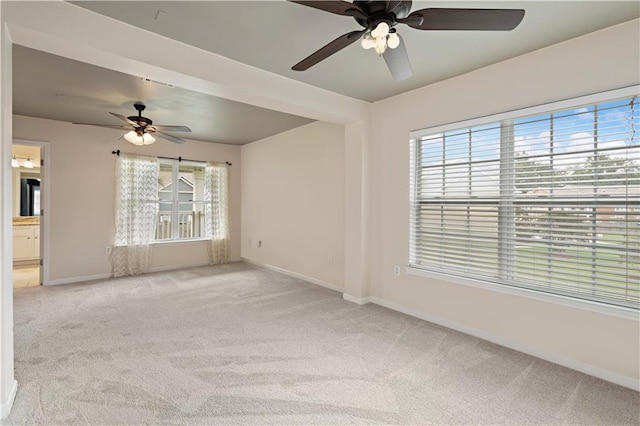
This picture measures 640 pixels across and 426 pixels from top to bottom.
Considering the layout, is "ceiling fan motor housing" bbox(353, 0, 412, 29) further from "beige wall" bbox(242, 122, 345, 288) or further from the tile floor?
the tile floor

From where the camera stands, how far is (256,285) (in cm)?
493

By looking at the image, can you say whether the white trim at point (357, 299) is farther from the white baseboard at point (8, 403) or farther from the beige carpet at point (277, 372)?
the white baseboard at point (8, 403)

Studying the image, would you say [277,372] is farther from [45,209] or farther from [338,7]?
[45,209]

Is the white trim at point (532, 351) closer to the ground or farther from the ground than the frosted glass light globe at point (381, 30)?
closer to the ground

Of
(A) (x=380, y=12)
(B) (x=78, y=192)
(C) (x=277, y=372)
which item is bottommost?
(C) (x=277, y=372)

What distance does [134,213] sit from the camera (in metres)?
5.57

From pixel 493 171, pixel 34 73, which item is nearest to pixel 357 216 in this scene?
pixel 493 171

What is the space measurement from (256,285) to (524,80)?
4230 mm

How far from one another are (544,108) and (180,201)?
599cm

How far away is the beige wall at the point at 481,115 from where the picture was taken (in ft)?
7.59

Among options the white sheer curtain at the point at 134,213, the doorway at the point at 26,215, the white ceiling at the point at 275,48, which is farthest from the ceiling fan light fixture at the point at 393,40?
the doorway at the point at 26,215

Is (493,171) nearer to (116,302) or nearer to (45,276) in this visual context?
(116,302)

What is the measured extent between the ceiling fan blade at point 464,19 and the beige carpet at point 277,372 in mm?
2295

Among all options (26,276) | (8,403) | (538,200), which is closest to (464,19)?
(538,200)
